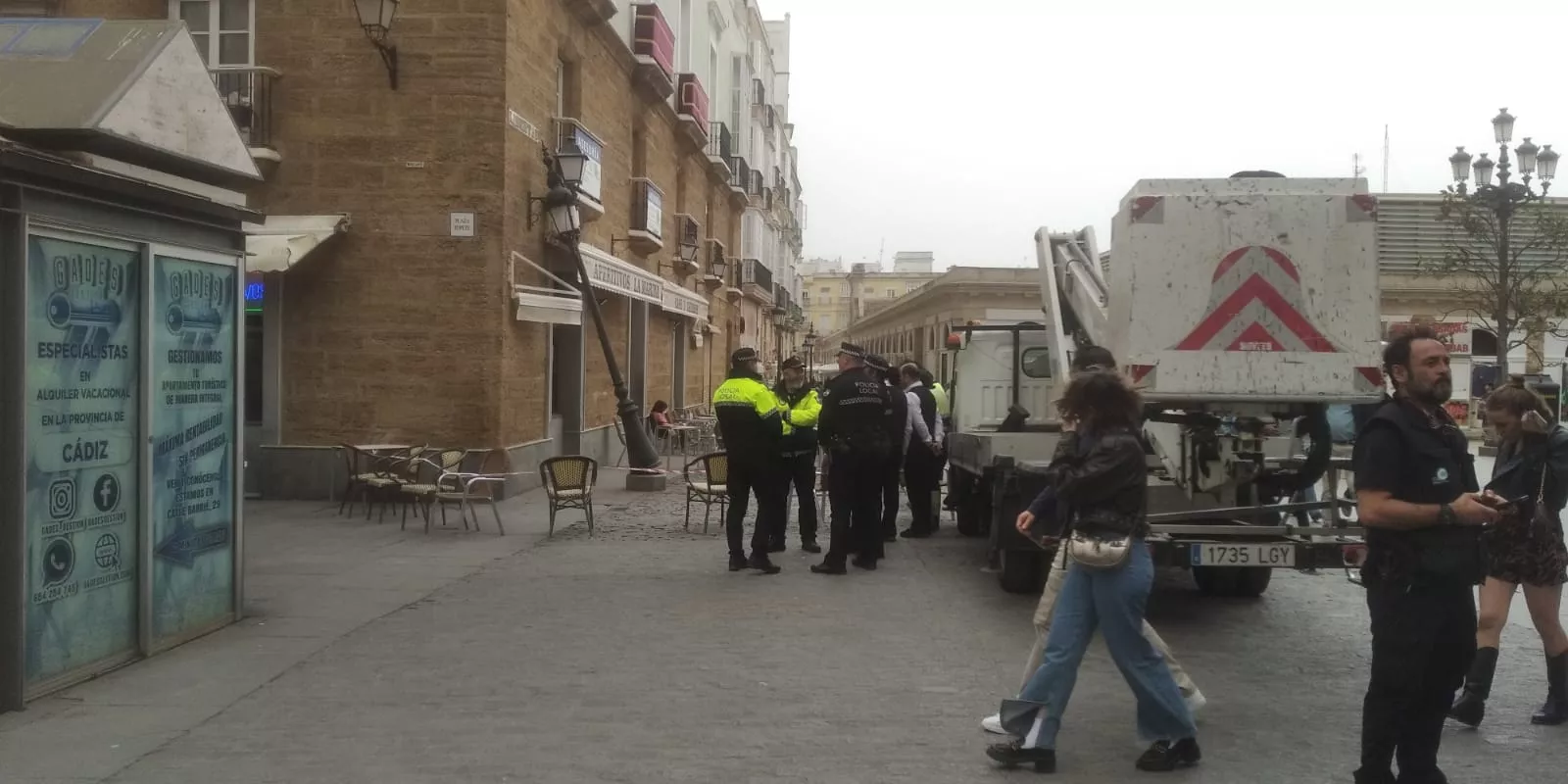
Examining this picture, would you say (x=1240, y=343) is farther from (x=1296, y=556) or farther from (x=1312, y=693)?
(x=1312, y=693)

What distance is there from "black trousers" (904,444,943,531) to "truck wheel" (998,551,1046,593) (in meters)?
3.46

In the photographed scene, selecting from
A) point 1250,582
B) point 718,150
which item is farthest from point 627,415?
point 718,150

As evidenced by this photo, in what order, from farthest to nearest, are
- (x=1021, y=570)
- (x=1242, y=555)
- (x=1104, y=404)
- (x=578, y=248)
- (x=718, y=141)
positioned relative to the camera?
(x=718, y=141), (x=578, y=248), (x=1021, y=570), (x=1242, y=555), (x=1104, y=404)

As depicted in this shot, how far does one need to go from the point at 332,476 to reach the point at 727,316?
2108 centimetres

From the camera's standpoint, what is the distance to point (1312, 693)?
6.11m

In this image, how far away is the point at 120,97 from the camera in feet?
19.2

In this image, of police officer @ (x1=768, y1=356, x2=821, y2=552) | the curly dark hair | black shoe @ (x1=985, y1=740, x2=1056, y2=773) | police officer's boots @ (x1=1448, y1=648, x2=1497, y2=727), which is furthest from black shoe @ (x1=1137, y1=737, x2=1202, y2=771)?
police officer @ (x1=768, y1=356, x2=821, y2=552)

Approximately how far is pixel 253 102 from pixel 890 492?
8.59 meters

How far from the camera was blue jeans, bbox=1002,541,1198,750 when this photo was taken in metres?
4.74

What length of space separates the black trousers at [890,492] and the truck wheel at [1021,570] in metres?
1.42

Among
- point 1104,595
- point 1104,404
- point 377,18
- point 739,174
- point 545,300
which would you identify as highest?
point 739,174

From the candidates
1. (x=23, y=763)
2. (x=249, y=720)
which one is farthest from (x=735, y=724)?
(x=23, y=763)

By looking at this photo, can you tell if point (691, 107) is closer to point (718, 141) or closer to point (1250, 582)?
point (718, 141)

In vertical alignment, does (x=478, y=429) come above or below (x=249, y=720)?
above
